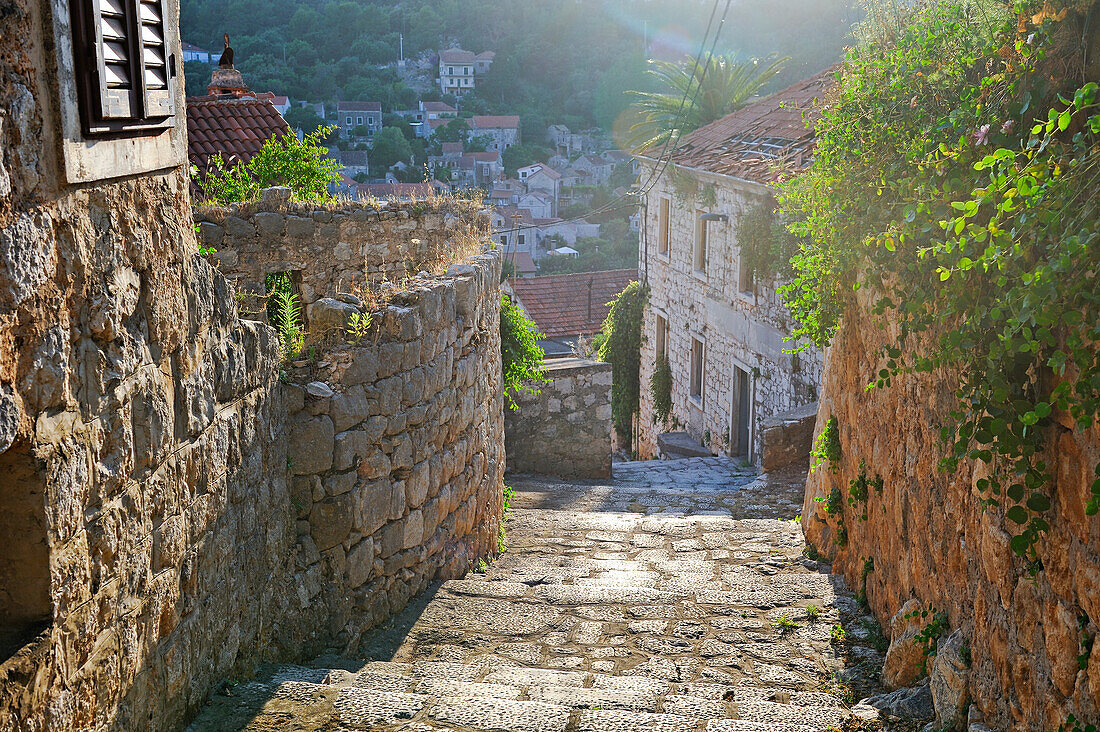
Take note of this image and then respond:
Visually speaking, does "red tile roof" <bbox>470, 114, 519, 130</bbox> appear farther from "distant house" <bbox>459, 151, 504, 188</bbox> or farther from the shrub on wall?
the shrub on wall

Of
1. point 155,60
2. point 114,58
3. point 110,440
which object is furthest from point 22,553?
point 155,60

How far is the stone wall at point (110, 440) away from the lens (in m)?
2.08

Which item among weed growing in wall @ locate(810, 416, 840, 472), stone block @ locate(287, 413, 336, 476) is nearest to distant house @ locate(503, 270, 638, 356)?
weed growing in wall @ locate(810, 416, 840, 472)

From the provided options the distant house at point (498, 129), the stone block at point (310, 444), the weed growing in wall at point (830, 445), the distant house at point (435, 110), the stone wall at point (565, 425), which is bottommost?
the stone wall at point (565, 425)

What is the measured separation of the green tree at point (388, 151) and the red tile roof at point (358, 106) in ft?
7.99

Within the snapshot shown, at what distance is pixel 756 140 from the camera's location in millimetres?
13359

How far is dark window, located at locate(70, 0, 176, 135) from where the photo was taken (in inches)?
88.2

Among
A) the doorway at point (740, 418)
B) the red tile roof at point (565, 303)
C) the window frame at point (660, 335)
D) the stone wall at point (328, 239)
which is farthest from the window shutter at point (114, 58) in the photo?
the red tile roof at point (565, 303)

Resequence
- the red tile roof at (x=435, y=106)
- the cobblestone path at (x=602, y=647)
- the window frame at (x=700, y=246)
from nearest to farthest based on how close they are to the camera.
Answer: the cobblestone path at (x=602, y=647) < the window frame at (x=700, y=246) < the red tile roof at (x=435, y=106)

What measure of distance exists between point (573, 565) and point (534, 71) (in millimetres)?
60743

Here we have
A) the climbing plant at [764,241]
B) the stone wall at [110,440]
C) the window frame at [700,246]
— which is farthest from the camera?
the window frame at [700,246]

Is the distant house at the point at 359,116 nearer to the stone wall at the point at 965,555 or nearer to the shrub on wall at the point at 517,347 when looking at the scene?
the shrub on wall at the point at 517,347

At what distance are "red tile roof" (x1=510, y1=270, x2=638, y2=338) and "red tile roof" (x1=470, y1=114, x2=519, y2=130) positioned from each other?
31.4 metres

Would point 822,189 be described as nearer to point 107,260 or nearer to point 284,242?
point 107,260
